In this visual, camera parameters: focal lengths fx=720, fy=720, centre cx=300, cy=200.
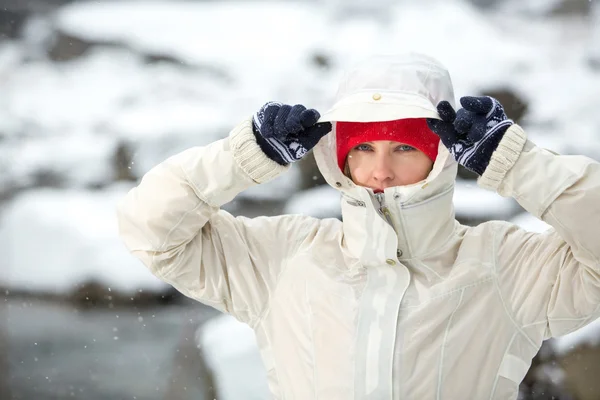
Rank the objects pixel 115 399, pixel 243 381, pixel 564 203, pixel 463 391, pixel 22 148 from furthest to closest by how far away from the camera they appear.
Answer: pixel 22 148 → pixel 115 399 → pixel 243 381 → pixel 463 391 → pixel 564 203

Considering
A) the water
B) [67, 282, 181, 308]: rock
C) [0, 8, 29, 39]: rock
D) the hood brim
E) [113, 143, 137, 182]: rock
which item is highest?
the hood brim

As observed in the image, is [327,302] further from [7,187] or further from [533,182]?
[7,187]

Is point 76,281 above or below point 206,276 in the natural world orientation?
below

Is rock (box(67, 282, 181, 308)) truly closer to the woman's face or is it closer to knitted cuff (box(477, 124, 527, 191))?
the woman's face

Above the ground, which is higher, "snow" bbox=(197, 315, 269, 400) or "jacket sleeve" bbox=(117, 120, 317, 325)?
"jacket sleeve" bbox=(117, 120, 317, 325)

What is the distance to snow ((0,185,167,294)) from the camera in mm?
2596

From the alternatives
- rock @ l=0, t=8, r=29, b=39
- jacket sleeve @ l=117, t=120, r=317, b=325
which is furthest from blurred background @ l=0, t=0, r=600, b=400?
jacket sleeve @ l=117, t=120, r=317, b=325

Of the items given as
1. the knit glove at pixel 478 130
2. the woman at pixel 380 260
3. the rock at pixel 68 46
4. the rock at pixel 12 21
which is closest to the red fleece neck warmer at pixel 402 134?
the woman at pixel 380 260

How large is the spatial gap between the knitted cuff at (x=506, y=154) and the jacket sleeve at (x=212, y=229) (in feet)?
1.07

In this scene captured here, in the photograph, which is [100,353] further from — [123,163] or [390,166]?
[390,166]

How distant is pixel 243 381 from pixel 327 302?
1.24 metres

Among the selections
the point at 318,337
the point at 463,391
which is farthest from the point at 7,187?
the point at 463,391

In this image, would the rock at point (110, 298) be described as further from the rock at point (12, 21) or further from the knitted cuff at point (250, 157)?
the knitted cuff at point (250, 157)

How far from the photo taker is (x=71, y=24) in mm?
2727
